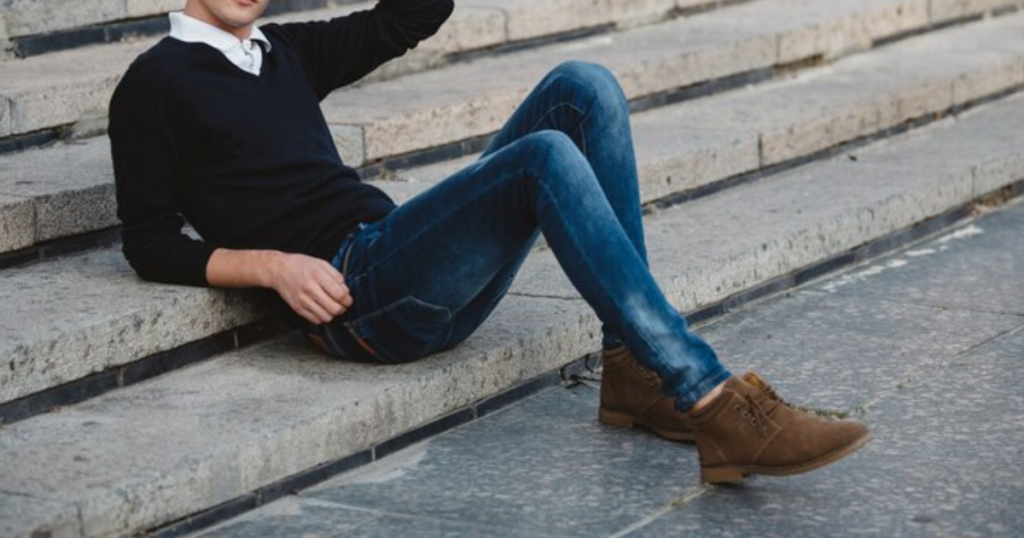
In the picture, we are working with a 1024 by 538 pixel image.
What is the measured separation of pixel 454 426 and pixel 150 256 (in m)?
0.77

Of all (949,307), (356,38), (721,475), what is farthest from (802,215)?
(721,475)

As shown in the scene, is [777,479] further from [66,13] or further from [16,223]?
[66,13]

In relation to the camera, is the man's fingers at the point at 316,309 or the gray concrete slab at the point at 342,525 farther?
the man's fingers at the point at 316,309

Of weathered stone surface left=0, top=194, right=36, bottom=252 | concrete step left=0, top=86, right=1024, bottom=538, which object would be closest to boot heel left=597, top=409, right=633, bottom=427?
concrete step left=0, top=86, right=1024, bottom=538

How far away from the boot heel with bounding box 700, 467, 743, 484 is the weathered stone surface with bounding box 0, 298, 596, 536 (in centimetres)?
67

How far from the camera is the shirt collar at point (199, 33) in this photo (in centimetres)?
394

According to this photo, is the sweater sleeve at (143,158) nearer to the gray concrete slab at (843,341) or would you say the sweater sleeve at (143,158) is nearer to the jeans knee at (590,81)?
the jeans knee at (590,81)

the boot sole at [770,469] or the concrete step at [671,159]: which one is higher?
the concrete step at [671,159]

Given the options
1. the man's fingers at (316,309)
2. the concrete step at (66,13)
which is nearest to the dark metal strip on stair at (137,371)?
the man's fingers at (316,309)

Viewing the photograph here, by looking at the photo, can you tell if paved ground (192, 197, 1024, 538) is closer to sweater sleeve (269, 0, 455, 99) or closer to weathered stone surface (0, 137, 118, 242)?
sweater sleeve (269, 0, 455, 99)

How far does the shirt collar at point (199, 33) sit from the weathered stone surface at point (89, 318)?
21.5 inches

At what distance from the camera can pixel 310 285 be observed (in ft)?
12.5

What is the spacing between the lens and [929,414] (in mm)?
4145

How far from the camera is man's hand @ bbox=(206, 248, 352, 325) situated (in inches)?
150
